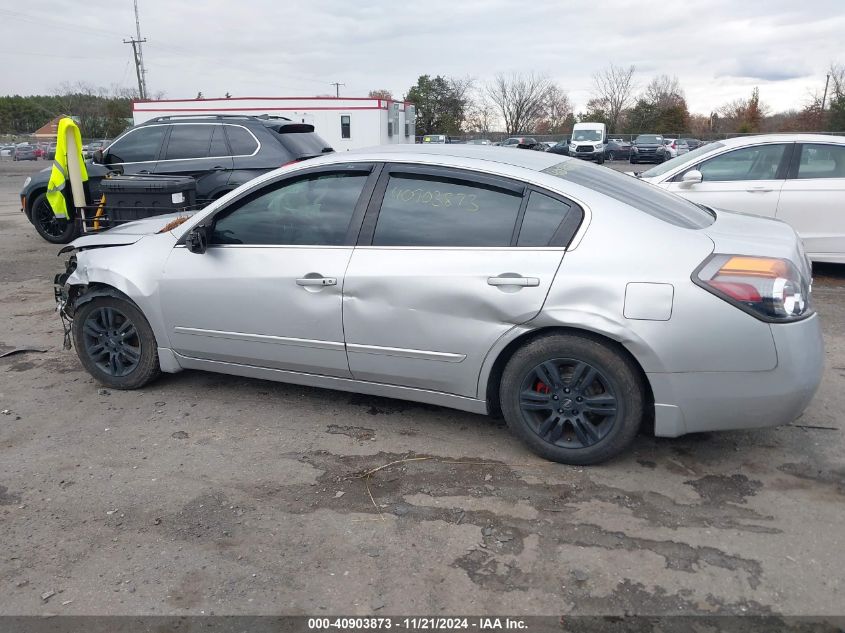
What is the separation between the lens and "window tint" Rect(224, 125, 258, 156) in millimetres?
A: 9492

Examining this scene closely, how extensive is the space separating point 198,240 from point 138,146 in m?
6.51

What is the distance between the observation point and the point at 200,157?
9.58 meters

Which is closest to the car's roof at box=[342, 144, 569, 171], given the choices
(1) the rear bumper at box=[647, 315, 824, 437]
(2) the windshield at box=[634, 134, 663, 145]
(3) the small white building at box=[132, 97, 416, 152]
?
(1) the rear bumper at box=[647, 315, 824, 437]

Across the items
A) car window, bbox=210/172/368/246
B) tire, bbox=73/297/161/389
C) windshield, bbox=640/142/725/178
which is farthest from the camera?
windshield, bbox=640/142/725/178

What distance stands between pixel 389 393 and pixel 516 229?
118 centimetres

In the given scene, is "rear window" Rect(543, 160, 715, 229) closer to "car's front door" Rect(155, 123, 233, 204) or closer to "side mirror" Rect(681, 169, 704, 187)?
"side mirror" Rect(681, 169, 704, 187)

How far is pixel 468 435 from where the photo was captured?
160 inches

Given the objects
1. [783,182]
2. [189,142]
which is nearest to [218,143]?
[189,142]

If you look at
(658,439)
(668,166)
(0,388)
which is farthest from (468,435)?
(668,166)

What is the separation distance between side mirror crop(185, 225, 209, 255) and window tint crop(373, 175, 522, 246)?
1.12m

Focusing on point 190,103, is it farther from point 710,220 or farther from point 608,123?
point 608,123

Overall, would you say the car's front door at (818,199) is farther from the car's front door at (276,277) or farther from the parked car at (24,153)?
the parked car at (24,153)

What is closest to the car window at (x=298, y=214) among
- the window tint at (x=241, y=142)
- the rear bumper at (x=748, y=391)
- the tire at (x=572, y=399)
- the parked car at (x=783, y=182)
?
the tire at (x=572, y=399)

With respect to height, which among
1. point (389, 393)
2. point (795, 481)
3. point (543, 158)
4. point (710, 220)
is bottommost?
point (795, 481)
